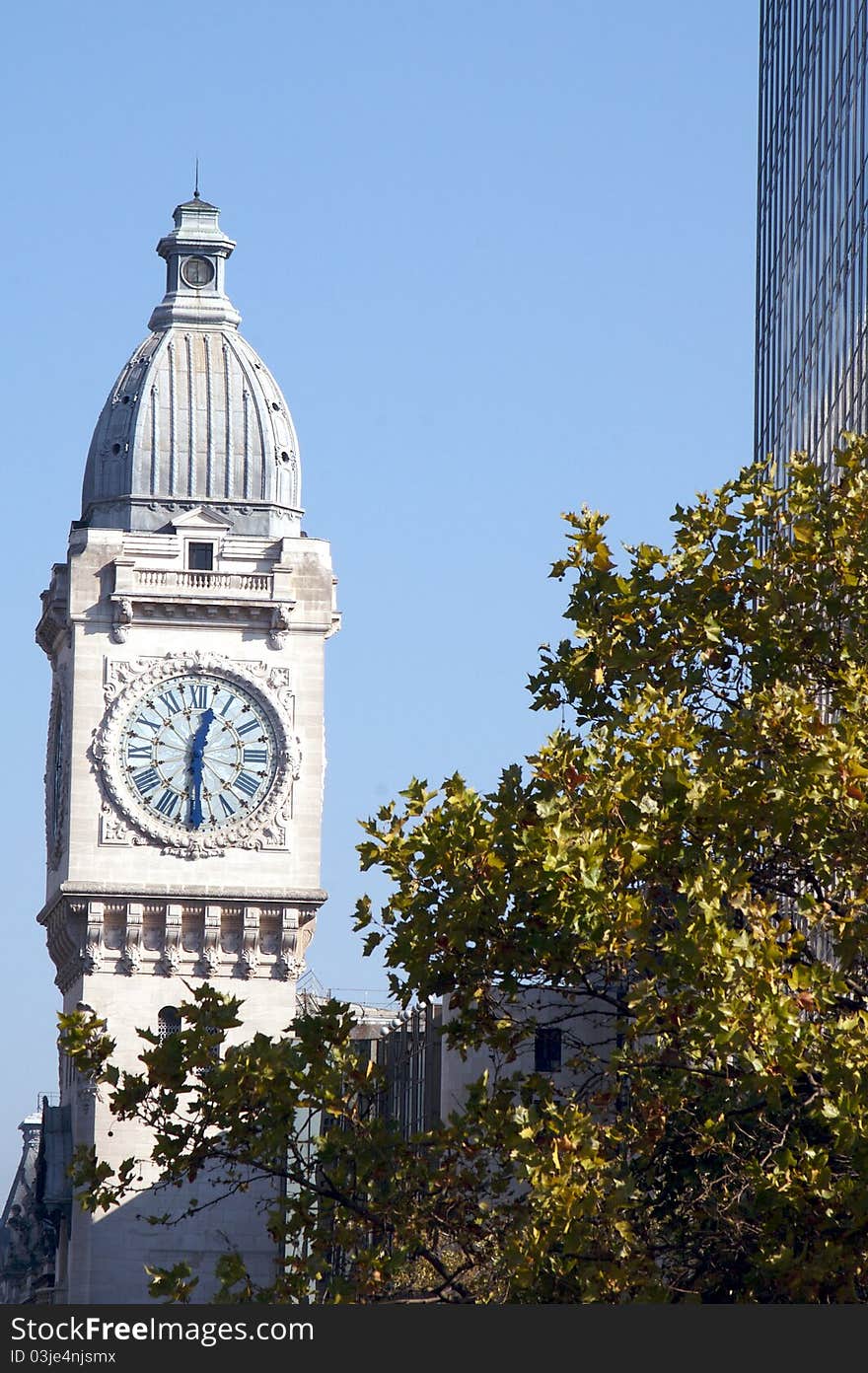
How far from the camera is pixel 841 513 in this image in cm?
4006

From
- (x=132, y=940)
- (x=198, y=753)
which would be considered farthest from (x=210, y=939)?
(x=198, y=753)

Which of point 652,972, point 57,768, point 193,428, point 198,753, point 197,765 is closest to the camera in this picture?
point 652,972

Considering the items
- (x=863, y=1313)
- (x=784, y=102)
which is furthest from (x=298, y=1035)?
(x=784, y=102)

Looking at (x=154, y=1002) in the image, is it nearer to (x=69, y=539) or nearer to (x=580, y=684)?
(x=69, y=539)

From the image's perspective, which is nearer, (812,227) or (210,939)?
(812,227)

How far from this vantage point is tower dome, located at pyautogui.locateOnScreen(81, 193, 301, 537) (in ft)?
356

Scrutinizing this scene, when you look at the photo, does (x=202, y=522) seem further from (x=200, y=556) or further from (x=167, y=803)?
(x=167, y=803)

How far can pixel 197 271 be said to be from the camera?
367 ft

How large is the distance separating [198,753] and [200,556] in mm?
7423

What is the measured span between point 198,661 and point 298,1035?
62522 millimetres

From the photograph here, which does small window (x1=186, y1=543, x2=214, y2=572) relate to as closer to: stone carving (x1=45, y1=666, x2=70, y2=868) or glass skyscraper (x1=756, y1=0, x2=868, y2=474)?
stone carving (x1=45, y1=666, x2=70, y2=868)

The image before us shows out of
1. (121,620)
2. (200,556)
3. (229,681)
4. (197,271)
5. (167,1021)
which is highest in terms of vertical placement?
(197,271)

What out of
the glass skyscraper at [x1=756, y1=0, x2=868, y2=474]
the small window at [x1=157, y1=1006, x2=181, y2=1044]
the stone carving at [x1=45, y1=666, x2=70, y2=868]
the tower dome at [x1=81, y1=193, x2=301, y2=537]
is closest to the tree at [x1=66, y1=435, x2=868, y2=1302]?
the glass skyscraper at [x1=756, y1=0, x2=868, y2=474]

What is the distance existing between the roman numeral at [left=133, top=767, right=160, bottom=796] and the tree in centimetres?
6141
